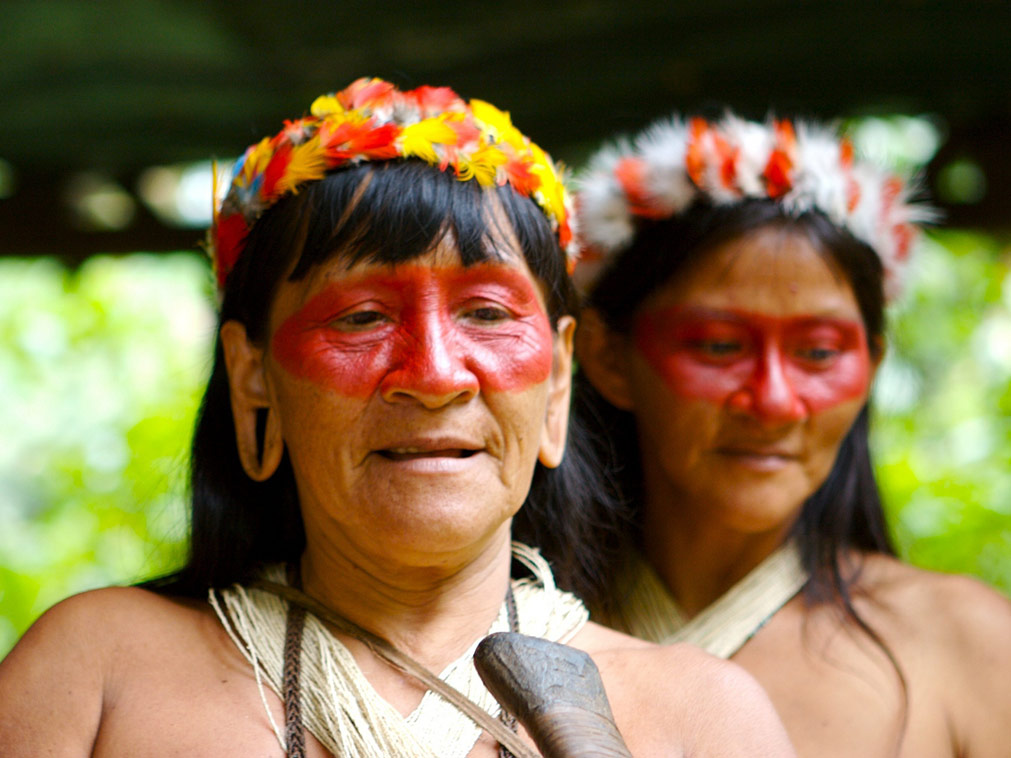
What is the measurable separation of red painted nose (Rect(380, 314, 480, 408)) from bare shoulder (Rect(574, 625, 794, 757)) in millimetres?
572

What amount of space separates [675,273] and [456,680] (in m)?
1.26

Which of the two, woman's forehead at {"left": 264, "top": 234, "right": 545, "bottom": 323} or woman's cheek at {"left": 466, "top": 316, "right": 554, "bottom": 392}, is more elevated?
woman's forehead at {"left": 264, "top": 234, "right": 545, "bottom": 323}

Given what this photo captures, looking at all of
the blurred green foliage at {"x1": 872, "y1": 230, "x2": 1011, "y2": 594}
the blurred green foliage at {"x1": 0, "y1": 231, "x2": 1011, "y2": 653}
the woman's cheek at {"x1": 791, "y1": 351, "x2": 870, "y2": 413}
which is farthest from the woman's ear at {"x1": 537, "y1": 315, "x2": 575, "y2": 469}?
the blurred green foliage at {"x1": 0, "y1": 231, "x2": 1011, "y2": 653}

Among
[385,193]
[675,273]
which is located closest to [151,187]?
[675,273]

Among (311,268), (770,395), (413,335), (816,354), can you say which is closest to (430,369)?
(413,335)

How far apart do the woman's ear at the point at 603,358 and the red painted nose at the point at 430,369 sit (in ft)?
3.59

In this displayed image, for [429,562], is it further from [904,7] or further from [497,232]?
[904,7]

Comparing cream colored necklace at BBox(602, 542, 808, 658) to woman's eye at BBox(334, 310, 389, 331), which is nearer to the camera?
woman's eye at BBox(334, 310, 389, 331)

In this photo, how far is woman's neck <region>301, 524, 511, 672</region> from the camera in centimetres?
203

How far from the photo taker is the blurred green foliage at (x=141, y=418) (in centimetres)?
439

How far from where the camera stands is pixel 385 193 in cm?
196

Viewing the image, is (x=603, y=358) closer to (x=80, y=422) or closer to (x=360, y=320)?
(x=360, y=320)

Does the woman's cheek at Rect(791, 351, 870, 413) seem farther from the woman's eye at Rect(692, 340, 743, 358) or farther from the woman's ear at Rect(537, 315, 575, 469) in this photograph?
the woman's ear at Rect(537, 315, 575, 469)

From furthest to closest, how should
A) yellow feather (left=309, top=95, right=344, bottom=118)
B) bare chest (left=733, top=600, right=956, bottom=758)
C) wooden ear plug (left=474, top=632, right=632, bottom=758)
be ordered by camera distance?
bare chest (left=733, top=600, right=956, bottom=758)
yellow feather (left=309, top=95, right=344, bottom=118)
wooden ear plug (left=474, top=632, right=632, bottom=758)
